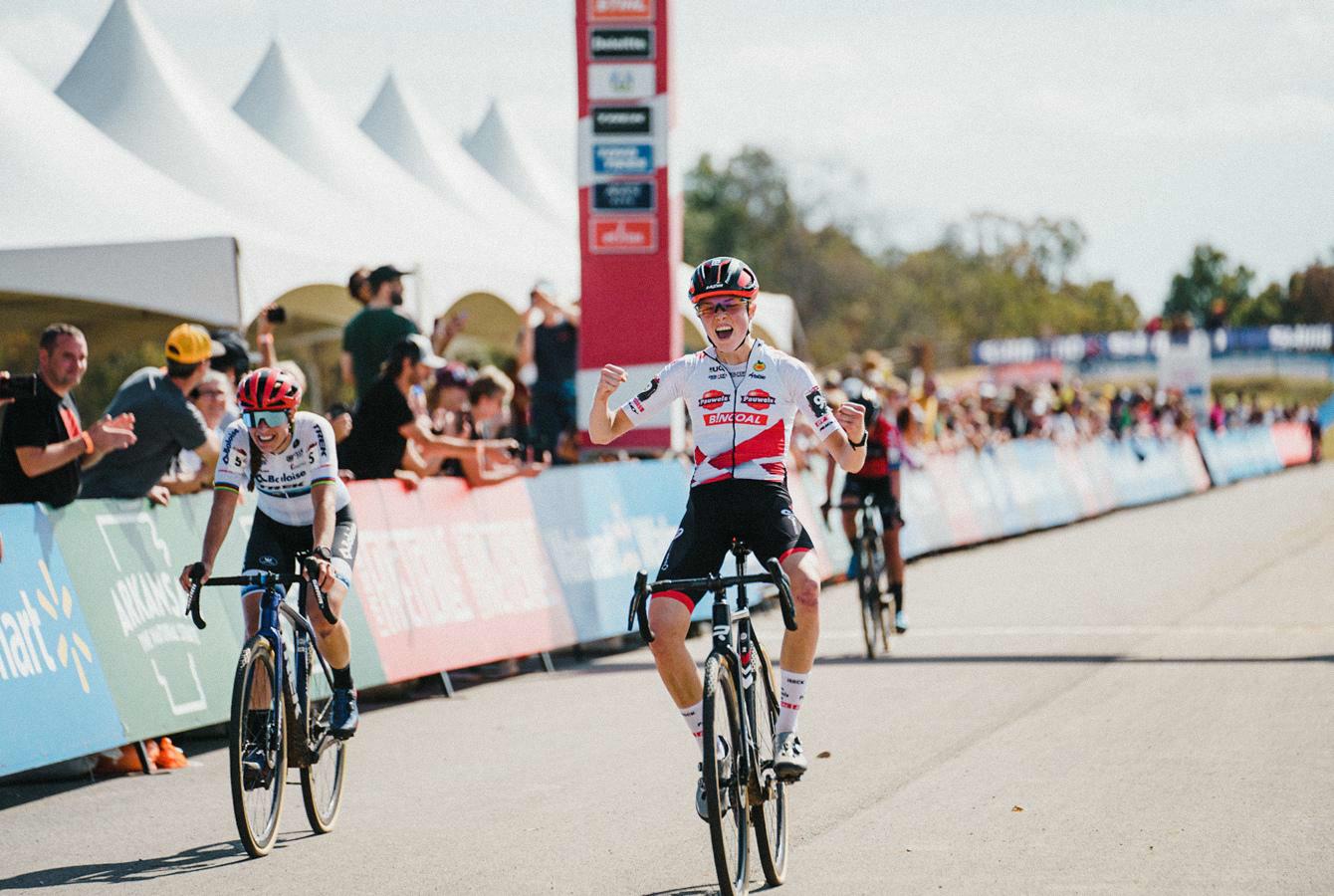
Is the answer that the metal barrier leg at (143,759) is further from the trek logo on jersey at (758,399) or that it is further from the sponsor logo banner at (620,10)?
the sponsor logo banner at (620,10)

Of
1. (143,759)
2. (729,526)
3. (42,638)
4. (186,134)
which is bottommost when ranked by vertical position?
(143,759)

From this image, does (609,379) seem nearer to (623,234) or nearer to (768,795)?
(768,795)

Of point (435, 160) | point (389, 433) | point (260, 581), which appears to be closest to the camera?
point (260, 581)

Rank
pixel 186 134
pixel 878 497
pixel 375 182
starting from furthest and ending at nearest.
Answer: pixel 375 182 < pixel 186 134 < pixel 878 497

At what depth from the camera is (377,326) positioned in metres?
12.9

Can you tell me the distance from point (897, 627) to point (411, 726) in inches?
169

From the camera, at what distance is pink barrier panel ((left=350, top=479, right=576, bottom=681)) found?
36.9 feet

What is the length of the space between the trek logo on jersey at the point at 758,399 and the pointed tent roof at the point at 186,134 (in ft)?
39.1

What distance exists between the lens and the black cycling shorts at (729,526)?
257 inches

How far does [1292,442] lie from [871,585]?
→ 175 feet

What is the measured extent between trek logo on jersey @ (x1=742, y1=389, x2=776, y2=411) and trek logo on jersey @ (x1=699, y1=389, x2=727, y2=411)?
8 cm

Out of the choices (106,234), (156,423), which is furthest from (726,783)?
(106,234)

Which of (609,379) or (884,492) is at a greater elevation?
(609,379)

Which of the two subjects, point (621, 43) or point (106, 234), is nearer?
point (106, 234)
